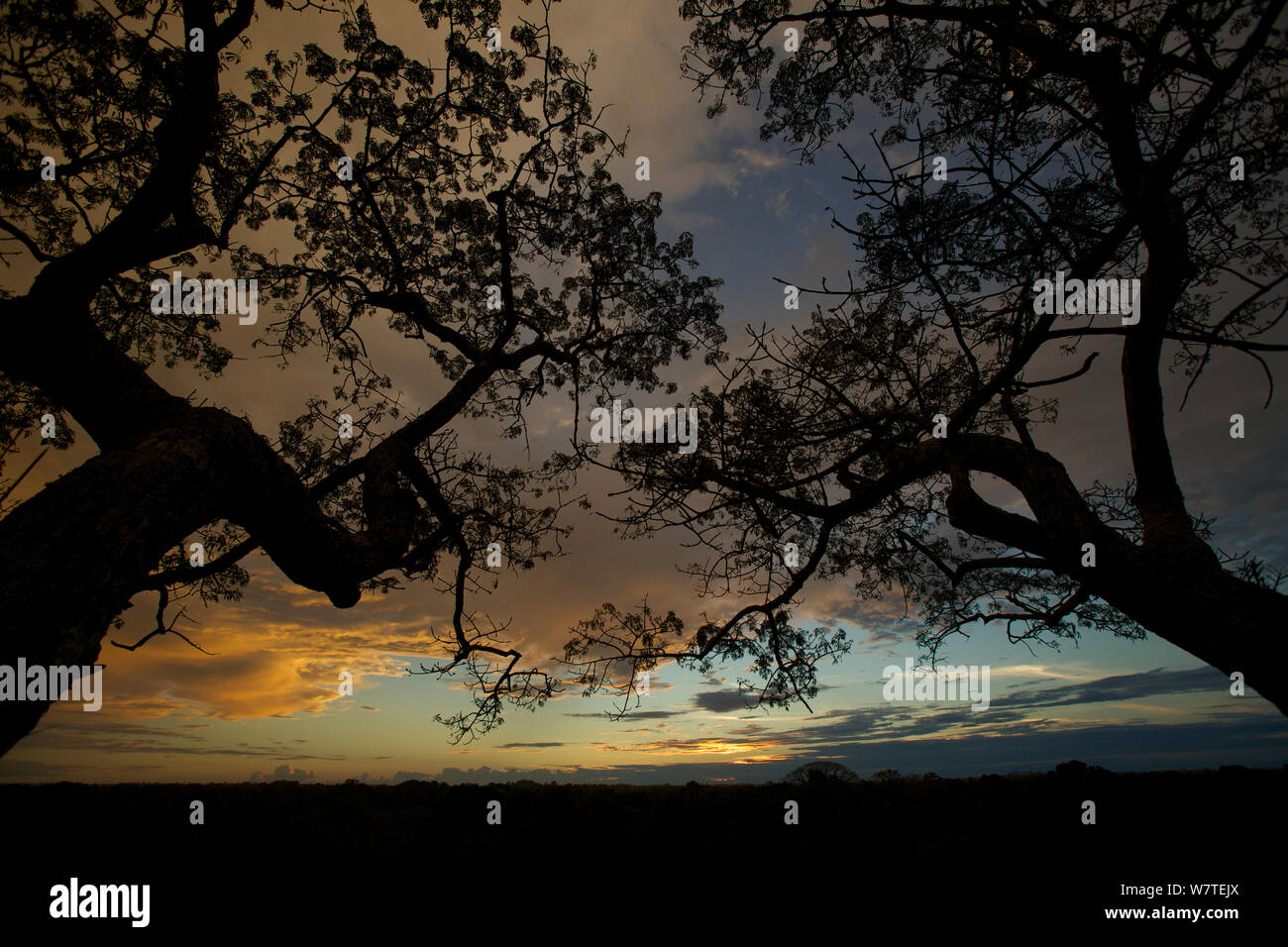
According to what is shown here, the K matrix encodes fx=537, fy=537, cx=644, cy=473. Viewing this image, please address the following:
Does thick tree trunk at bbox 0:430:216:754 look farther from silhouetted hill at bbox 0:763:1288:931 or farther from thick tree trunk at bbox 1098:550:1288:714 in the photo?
thick tree trunk at bbox 1098:550:1288:714

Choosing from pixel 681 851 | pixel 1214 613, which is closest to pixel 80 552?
pixel 681 851

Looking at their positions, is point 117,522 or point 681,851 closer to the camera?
point 681,851

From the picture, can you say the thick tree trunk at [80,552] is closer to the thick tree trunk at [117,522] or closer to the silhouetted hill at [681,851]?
the thick tree trunk at [117,522]

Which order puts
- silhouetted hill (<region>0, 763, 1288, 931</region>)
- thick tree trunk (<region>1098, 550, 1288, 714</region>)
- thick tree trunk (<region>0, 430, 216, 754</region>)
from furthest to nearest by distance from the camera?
thick tree trunk (<region>1098, 550, 1288, 714</region>)
thick tree trunk (<region>0, 430, 216, 754</region>)
silhouetted hill (<region>0, 763, 1288, 931</region>)

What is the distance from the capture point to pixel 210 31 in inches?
183

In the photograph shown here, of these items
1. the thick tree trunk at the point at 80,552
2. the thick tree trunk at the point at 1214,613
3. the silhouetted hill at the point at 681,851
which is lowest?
the silhouetted hill at the point at 681,851

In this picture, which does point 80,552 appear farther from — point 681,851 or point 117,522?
point 681,851

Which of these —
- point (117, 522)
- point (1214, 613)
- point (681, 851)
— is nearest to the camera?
point (681, 851)

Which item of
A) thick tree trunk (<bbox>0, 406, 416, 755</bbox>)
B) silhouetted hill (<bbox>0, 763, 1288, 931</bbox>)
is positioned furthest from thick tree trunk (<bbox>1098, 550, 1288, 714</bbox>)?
thick tree trunk (<bbox>0, 406, 416, 755</bbox>)

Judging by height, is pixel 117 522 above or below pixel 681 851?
above

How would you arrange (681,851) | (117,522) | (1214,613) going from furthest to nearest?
1. (1214,613)
2. (117,522)
3. (681,851)

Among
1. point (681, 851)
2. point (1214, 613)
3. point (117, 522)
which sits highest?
point (117, 522)

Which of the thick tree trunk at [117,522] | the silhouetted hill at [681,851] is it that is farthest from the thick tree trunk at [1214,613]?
the thick tree trunk at [117,522]
